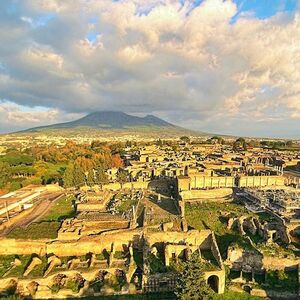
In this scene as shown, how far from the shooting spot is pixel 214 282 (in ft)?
64.9

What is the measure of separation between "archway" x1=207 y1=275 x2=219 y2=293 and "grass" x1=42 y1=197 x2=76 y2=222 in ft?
52.9

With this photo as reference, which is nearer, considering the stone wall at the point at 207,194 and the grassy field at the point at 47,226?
the grassy field at the point at 47,226

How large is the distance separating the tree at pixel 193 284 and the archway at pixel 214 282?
1.15 meters

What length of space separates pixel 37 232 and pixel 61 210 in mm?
8500

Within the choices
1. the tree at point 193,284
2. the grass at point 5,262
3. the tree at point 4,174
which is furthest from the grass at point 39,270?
the tree at point 4,174

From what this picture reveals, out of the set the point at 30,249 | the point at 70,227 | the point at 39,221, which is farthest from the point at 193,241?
the point at 39,221

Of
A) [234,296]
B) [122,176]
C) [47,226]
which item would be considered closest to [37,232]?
[47,226]

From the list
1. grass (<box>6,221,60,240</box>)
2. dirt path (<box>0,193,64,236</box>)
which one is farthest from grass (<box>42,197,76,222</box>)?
grass (<box>6,221,60,240</box>)

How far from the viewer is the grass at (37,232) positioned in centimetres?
2400

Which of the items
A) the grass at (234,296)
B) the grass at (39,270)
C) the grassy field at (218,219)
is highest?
the grassy field at (218,219)

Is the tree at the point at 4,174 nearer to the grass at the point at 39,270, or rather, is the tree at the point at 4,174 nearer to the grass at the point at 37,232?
the grass at the point at 37,232

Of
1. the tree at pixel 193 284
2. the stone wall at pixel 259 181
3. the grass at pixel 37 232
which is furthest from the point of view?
the stone wall at pixel 259 181

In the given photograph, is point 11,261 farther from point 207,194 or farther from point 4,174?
point 4,174

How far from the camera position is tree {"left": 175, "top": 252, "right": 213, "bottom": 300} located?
57.0ft
